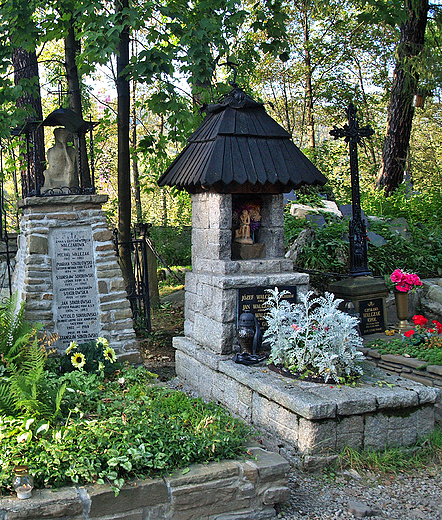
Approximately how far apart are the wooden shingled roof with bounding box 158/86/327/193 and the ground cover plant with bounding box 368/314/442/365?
6.48 feet

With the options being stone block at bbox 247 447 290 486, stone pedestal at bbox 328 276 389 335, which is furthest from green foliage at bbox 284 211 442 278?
stone block at bbox 247 447 290 486

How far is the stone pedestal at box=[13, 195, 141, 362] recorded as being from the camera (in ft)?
18.9

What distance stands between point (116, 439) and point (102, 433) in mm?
108

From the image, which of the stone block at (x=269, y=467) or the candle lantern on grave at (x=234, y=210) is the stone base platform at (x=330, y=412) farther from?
the candle lantern on grave at (x=234, y=210)

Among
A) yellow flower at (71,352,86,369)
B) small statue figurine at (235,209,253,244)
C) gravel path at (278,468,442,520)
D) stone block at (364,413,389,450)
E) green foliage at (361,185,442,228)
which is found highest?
green foliage at (361,185,442,228)

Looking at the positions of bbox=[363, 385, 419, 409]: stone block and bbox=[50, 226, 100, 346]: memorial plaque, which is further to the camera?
bbox=[50, 226, 100, 346]: memorial plaque

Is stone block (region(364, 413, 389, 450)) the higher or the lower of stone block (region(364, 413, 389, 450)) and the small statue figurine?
the lower

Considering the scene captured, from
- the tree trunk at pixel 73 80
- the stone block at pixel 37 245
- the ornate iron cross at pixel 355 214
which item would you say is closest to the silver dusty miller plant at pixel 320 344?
the ornate iron cross at pixel 355 214

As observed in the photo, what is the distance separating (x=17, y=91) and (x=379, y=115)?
14585 millimetres

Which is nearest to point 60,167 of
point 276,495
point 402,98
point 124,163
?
point 124,163

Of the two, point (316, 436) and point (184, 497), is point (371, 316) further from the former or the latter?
point (184, 497)

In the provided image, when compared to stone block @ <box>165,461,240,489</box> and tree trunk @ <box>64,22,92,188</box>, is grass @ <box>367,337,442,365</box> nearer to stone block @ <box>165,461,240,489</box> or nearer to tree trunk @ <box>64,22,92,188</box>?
stone block @ <box>165,461,240,489</box>

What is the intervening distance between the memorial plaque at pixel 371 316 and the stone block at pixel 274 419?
238 cm

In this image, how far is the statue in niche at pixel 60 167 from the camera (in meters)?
6.13
